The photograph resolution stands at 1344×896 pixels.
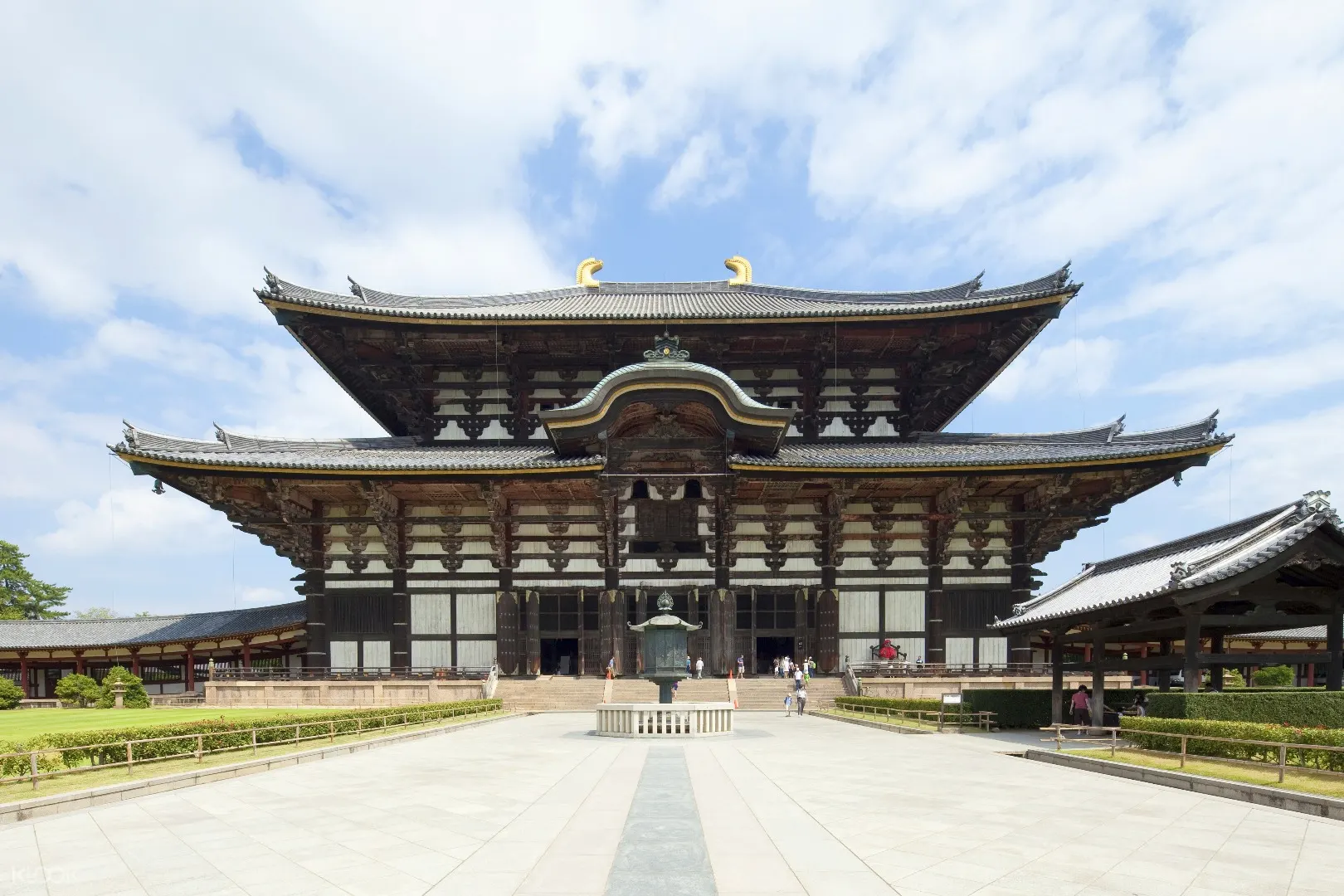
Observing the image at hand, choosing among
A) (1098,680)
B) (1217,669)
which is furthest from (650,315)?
(1217,669)

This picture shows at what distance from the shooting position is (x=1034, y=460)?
29172 mm

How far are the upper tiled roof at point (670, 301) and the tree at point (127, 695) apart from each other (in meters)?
16.8

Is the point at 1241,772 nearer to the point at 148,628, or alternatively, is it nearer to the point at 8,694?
the point at 8,694

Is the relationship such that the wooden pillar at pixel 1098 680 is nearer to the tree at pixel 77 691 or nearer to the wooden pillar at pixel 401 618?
the wooden pillar at pixel 401 618

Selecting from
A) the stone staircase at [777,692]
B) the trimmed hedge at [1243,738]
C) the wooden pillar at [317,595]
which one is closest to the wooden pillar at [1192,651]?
the trimmed hedge at [1243,738]

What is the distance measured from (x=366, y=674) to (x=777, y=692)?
15874 mm

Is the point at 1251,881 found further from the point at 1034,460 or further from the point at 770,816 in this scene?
the point at 1034,460

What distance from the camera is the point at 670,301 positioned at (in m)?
41.2

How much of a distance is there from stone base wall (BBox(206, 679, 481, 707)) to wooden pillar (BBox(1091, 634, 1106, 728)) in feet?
64.2

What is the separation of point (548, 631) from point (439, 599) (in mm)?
4555

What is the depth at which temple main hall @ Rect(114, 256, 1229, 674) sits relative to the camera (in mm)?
30422

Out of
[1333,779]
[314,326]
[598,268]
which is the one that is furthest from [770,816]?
[598,268]

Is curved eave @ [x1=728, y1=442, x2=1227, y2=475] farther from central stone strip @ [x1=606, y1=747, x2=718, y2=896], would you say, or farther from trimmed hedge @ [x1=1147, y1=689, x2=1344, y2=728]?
central stone strip @ [x1=606, y1=747, x2=718, y2=896]

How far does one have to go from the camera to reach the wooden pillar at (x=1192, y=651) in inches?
612
